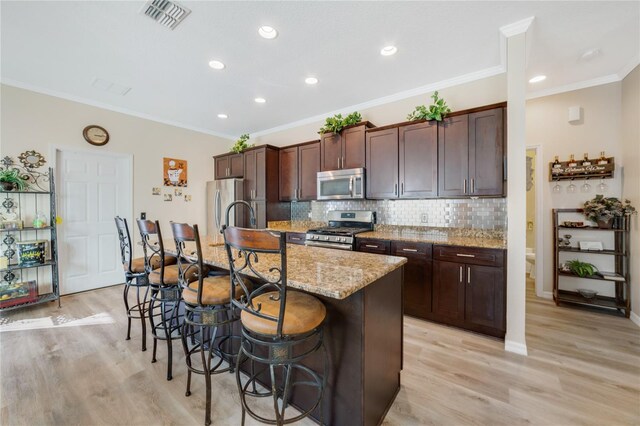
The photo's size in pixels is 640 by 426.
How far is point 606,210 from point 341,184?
3074mm

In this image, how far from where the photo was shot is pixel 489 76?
300 centimetres

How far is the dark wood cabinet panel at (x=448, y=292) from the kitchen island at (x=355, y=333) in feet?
4.15

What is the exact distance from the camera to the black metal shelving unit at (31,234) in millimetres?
3164

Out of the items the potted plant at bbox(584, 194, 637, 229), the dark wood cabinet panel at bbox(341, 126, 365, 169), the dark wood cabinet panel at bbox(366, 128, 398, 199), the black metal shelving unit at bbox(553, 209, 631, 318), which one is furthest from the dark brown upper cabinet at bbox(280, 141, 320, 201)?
the potted plant at bbox(584, 194, 637, 229)

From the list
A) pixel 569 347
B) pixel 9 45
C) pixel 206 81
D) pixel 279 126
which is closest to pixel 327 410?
pixel 569 347

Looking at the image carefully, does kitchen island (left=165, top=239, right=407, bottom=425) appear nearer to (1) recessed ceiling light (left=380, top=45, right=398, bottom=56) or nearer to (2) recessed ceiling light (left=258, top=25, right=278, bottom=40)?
(2) recessed ceiling light (left=258, top=25, right=278, bottom=40)

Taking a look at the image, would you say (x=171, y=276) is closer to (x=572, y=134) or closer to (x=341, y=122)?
(x=341, y=122)

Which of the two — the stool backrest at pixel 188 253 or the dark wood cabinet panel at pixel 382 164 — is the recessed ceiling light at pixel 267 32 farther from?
the stool backrest at pixel 188 253

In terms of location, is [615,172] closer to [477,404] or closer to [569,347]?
[569,347]

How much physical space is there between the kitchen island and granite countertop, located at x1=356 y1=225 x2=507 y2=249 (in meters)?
1.32

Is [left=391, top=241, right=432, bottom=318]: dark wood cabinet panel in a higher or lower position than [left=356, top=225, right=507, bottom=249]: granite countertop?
lower

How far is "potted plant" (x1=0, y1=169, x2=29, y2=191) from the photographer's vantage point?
9.99 ft

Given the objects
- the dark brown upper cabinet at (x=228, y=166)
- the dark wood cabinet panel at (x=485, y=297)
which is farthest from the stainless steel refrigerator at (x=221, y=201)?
the dark wood cabinet panel at (x=485, y=297)

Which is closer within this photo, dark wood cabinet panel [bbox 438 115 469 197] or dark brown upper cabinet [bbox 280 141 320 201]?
dark wood cabinet panel [bbox 438 115 469 197]
